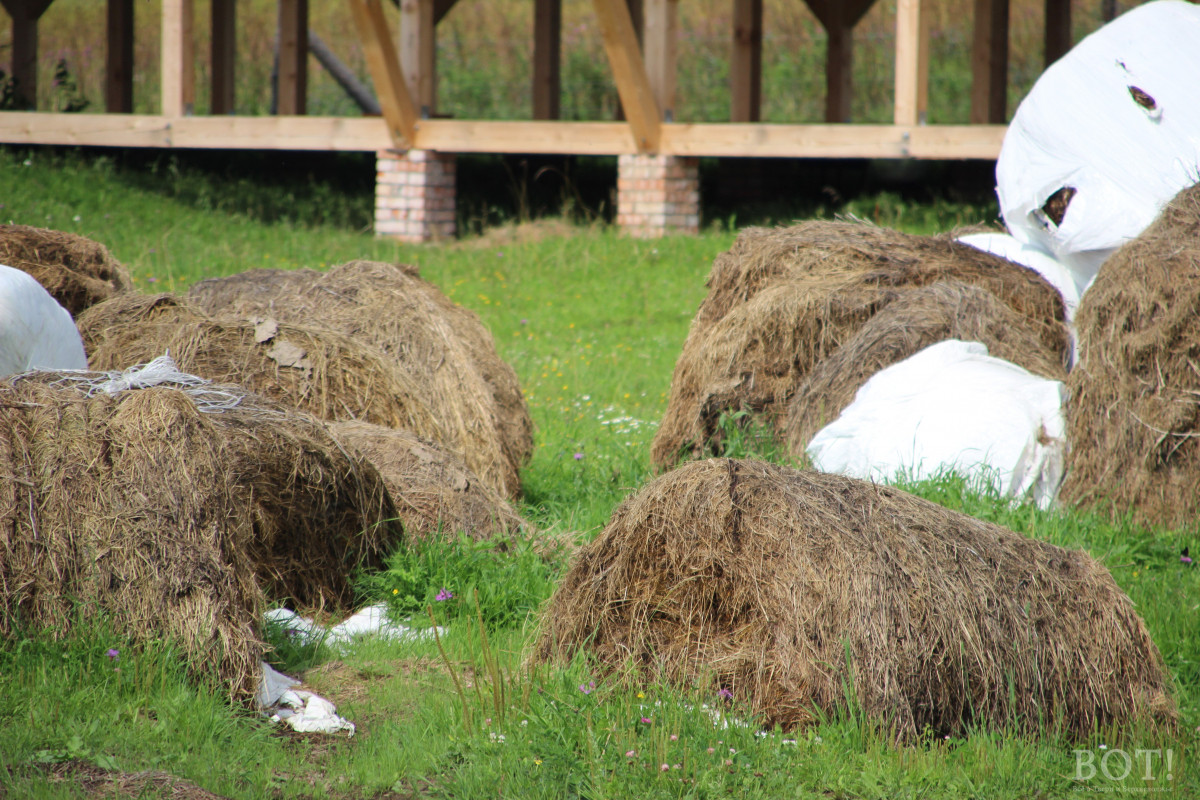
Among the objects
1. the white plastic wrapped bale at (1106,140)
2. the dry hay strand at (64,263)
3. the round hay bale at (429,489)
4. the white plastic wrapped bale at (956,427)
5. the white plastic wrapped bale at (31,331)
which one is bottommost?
the round hay bale at (429,489)

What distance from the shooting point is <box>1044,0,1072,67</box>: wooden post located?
14.0m

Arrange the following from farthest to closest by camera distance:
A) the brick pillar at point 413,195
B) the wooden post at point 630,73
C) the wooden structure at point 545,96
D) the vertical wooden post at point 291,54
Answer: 1. the vertical wooden post at point 291,54
2. the brick pillar at point 413,195
3. the wooden post at point 630,73
4. the wooden structure at point 545,96

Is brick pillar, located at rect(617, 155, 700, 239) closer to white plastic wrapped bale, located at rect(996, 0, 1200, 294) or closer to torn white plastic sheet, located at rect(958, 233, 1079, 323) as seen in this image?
torn white plastic sheet, located at rect(958, 233, 1079, 323)

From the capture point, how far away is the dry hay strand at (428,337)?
5613 mm

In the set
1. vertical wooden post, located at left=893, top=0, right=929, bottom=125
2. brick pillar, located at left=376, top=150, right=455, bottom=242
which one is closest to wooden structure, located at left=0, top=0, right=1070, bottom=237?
vertical wooden post, located at left=893, top=0, right=929, bottom=125

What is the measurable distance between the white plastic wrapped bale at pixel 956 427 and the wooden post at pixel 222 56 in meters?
12.4

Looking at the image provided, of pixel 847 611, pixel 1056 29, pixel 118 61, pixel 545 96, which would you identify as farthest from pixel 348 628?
pixel 118 61

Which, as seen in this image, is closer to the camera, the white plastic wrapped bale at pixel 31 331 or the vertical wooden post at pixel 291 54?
the white plastic wrapped bale at pixel 31 331

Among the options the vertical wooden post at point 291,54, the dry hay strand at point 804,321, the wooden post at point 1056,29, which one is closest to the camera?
the dry hay strand at point 804,321

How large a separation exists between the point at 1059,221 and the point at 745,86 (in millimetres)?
8948

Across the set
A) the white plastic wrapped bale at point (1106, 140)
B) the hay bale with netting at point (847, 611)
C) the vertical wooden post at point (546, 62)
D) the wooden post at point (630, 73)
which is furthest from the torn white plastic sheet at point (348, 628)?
the vertical wooden post at point (546, 62)

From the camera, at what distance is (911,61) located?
11141mm

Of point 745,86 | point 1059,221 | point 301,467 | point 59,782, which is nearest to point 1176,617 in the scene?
point 1059,221

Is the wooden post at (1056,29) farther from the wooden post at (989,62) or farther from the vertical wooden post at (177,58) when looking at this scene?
the vertical wooden post at (177,58)
